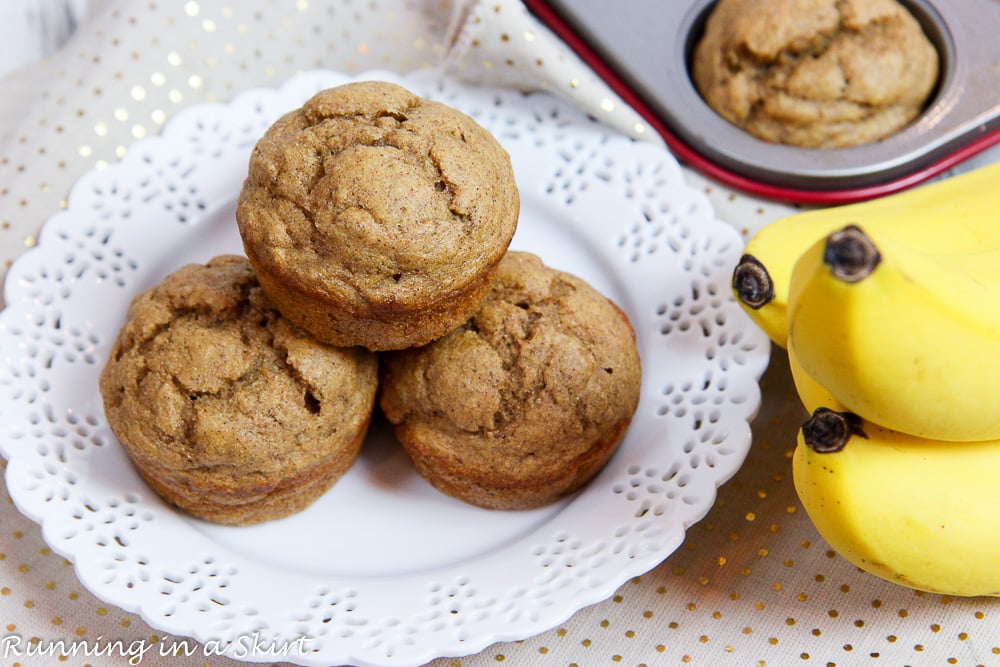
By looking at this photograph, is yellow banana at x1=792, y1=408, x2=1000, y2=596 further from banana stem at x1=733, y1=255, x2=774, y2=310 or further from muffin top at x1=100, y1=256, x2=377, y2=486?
muffin top at x1=100, y1=256, x2=377, y2=486

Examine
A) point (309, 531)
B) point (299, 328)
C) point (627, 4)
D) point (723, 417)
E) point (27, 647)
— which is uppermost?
point (627, 4)

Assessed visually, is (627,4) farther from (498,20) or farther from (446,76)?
(446,76)

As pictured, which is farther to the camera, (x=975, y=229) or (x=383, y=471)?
(x=383, y=471)

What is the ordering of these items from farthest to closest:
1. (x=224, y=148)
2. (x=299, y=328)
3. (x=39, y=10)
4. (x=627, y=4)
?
(x=39, y=10)
(x=627, y=4)
(x=224, y=148)
(x=299, y=328)

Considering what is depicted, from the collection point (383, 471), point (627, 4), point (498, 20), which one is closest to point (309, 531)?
point (383, 471)

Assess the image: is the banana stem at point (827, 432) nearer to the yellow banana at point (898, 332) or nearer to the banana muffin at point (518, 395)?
the yellow banana at point (898, 332)

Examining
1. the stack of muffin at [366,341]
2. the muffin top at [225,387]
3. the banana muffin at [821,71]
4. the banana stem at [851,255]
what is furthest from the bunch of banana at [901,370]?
the muffin top at [225,387]

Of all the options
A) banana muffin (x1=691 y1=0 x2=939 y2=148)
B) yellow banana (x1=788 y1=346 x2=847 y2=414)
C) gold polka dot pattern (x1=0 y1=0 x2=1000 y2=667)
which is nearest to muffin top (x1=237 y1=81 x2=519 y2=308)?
yellow banana (x1=788 y1=346 x2=847 y2=414)

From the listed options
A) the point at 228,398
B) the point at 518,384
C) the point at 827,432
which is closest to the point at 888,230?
the point at 827,432
